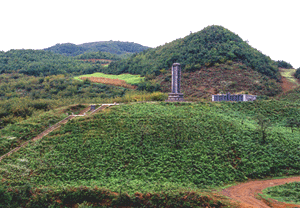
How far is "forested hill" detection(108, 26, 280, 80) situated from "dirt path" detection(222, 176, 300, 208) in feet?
101

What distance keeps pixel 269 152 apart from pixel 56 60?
56271 mm

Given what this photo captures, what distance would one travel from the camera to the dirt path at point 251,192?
11383 mm

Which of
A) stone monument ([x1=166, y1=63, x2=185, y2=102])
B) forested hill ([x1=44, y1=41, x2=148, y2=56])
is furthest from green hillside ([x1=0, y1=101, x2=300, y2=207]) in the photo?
forested hill ([x1=44, y1=41, x2=148, y2=56])

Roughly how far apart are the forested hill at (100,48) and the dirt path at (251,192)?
334 feet

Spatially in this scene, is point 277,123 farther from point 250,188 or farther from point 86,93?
point 86,93

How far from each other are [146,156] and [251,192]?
6231 millimetres

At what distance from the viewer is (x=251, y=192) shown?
1295cm

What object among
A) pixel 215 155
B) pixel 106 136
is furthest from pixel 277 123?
pixel 106 136

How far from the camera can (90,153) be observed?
15.3 m

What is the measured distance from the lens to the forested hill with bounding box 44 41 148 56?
10944 cm

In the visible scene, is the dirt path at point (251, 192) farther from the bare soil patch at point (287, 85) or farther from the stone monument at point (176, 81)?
the bare soil patch at point (287, 85)

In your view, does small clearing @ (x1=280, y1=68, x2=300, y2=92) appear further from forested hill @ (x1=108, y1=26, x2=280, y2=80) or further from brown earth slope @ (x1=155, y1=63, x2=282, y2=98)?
forested hill @ (x1=108, y1=26, x2=280, y2=80)

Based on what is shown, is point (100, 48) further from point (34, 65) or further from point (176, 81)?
point (176, 81)

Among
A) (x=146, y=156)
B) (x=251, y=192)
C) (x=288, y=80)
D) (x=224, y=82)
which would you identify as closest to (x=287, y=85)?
(x=288, y=80)
